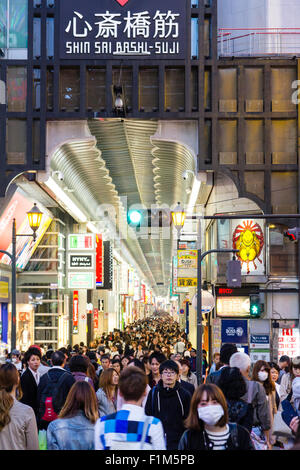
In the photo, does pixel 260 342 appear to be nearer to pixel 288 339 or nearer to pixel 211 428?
pixel 288 339

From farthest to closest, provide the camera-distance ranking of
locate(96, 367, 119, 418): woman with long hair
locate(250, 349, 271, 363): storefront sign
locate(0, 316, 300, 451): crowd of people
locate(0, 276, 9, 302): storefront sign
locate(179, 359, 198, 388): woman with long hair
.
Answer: locate(0, 276, 9, 302): storefront sign
locate(250, 349, 271, 363): storefront sign
locate(179, 359, 198, 388): woman with long hair
locate(96, 367, 119, 418): woman with long hair
locate(0, 316, 300, 451): crowd of people

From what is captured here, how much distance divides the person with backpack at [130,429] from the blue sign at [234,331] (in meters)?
A: 21.5

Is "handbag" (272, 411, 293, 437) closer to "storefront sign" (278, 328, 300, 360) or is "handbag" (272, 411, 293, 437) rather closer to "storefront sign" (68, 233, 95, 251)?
"storefront sign" (278, 328, 300, 360)

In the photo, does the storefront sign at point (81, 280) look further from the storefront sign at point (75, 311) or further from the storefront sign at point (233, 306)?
the storefront sign at point (75, 311)

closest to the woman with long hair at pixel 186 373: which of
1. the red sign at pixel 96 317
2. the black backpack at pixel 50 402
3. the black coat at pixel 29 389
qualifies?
the black coat at pixel 29 389

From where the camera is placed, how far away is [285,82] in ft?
79.2

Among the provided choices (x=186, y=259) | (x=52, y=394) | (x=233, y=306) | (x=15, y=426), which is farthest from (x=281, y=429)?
(x=186, y=259)

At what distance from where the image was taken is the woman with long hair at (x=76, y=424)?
261 inches

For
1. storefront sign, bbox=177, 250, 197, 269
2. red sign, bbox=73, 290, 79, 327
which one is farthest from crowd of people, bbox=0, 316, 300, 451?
red sign, bbox=73, 290, 79, 327

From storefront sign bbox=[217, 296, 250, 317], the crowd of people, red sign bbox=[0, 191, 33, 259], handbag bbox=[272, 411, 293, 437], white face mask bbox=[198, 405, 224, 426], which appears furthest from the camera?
red sign bbox=[0, 191, 33, 259]

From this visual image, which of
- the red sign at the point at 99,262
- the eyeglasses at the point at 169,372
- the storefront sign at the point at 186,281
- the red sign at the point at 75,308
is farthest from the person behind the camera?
the red sign at the point at 75,308

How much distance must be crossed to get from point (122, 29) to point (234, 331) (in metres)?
11.1

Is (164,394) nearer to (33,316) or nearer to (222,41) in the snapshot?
(222,41)

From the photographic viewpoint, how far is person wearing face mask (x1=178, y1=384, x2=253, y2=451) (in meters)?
6.00
